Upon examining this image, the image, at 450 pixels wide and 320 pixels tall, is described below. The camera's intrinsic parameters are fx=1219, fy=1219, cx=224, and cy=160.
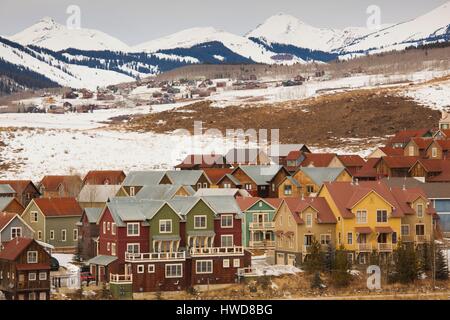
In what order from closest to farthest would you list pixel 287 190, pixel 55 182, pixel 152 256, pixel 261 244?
pixel 152 256
pixel 261 244
pixel 287 190
pixel 55 182

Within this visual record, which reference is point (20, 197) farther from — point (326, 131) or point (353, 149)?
point (326, 131)

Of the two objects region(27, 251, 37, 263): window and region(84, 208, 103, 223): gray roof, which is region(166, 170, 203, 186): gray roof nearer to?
region(84, 208, 103, 223): gray roof

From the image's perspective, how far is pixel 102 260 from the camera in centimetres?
4822

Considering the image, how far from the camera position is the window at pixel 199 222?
166 feet

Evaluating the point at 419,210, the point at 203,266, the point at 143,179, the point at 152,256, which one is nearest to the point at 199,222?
the point at 203,266

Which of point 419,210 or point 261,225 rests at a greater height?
point 419,210

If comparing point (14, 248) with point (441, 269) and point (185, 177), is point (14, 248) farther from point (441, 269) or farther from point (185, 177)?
point (185, 177)

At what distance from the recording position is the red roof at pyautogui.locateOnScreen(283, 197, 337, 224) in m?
53.6

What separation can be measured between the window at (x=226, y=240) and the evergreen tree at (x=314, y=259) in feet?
10.7

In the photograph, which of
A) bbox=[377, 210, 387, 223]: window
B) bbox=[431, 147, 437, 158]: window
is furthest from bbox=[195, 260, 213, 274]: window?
bbox=[431, 147, 437, 158]: window

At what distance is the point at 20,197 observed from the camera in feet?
233

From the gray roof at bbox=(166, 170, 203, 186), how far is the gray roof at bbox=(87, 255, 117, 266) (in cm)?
2174

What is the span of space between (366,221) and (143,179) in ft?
65.7
